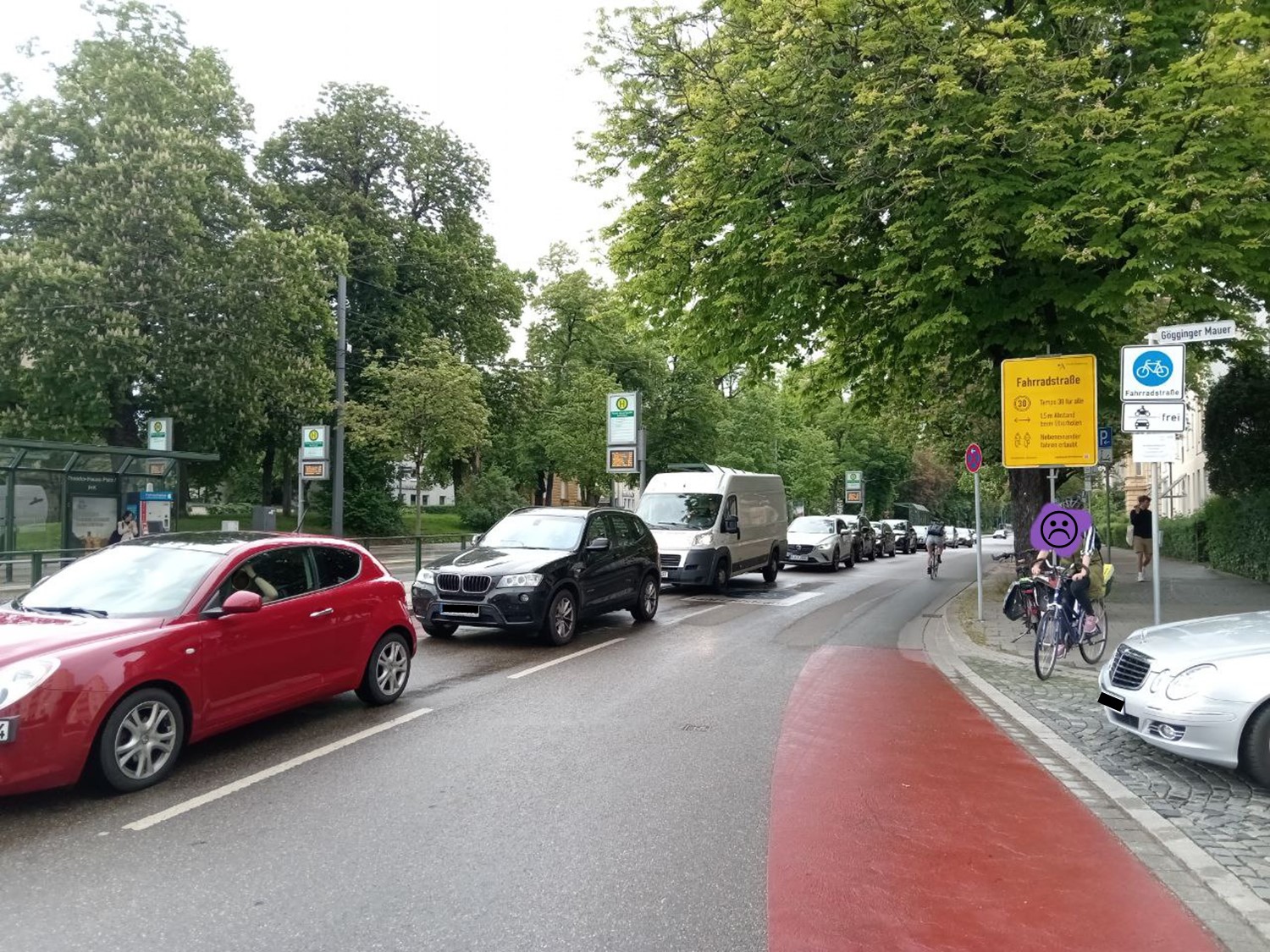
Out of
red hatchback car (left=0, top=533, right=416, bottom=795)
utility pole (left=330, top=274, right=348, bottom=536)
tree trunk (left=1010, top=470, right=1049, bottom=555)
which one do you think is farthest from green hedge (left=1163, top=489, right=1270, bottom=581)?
utility pole (left=330, top=274, right=348, bottom=536)

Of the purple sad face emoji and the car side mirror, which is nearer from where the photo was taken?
the car side mirror

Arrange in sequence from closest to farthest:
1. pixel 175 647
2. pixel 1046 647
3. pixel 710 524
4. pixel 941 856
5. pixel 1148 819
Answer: pixel 941 856 < pixel 1148 819 < pixel 175 647 < pixel 1046 647 < pixel 710 524

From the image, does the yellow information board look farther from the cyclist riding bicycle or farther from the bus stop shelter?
the bus stop shelter

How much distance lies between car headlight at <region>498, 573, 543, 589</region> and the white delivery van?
694 cm

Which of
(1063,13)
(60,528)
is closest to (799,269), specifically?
(1063,13)

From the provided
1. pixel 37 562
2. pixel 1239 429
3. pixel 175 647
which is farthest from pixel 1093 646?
pixel 1239 429

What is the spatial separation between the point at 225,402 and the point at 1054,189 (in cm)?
2302

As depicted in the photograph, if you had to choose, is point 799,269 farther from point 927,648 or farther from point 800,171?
point 927,648

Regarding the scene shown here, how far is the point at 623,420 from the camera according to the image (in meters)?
21.1

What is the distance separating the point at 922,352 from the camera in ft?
42.3

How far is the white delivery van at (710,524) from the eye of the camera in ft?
58.8

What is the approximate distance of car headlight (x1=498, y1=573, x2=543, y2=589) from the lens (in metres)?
10.5

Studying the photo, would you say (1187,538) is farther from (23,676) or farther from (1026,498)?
(23,676)

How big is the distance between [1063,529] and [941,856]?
24.6 ft
